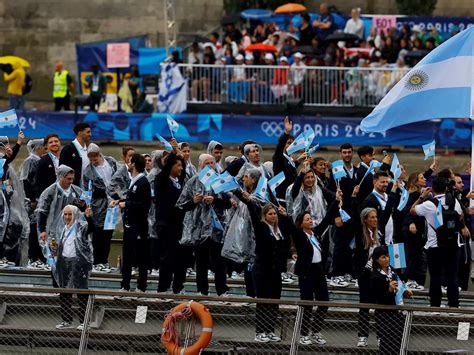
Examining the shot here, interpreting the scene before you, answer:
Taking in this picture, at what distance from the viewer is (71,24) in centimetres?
3969

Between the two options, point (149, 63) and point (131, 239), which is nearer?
point (131, 239)

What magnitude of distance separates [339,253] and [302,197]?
3.21ft

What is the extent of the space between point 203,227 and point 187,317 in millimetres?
2768

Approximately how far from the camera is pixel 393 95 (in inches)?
822

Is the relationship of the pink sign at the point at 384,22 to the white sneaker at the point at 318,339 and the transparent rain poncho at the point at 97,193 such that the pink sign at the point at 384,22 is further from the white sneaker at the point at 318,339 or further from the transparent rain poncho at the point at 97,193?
the white sneaker at the point at 318,339

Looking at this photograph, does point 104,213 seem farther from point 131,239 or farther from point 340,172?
point 340,172

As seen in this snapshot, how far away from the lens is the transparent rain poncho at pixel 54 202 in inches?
803

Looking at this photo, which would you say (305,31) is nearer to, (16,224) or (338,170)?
(338,170)

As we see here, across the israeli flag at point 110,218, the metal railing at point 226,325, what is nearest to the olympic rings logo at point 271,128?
the israeli flag at point 110,218

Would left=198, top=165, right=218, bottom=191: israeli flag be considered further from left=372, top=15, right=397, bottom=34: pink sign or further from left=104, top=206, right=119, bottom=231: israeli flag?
left=372, top=15, right=397, bottom=34: pink sign

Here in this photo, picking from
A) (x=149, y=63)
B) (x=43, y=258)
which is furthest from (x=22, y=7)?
(x=43, y=258)

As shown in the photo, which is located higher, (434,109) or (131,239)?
(434,109)

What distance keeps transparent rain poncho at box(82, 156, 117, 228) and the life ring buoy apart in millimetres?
4320

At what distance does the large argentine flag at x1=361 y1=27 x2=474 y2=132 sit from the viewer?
20.6 meters
